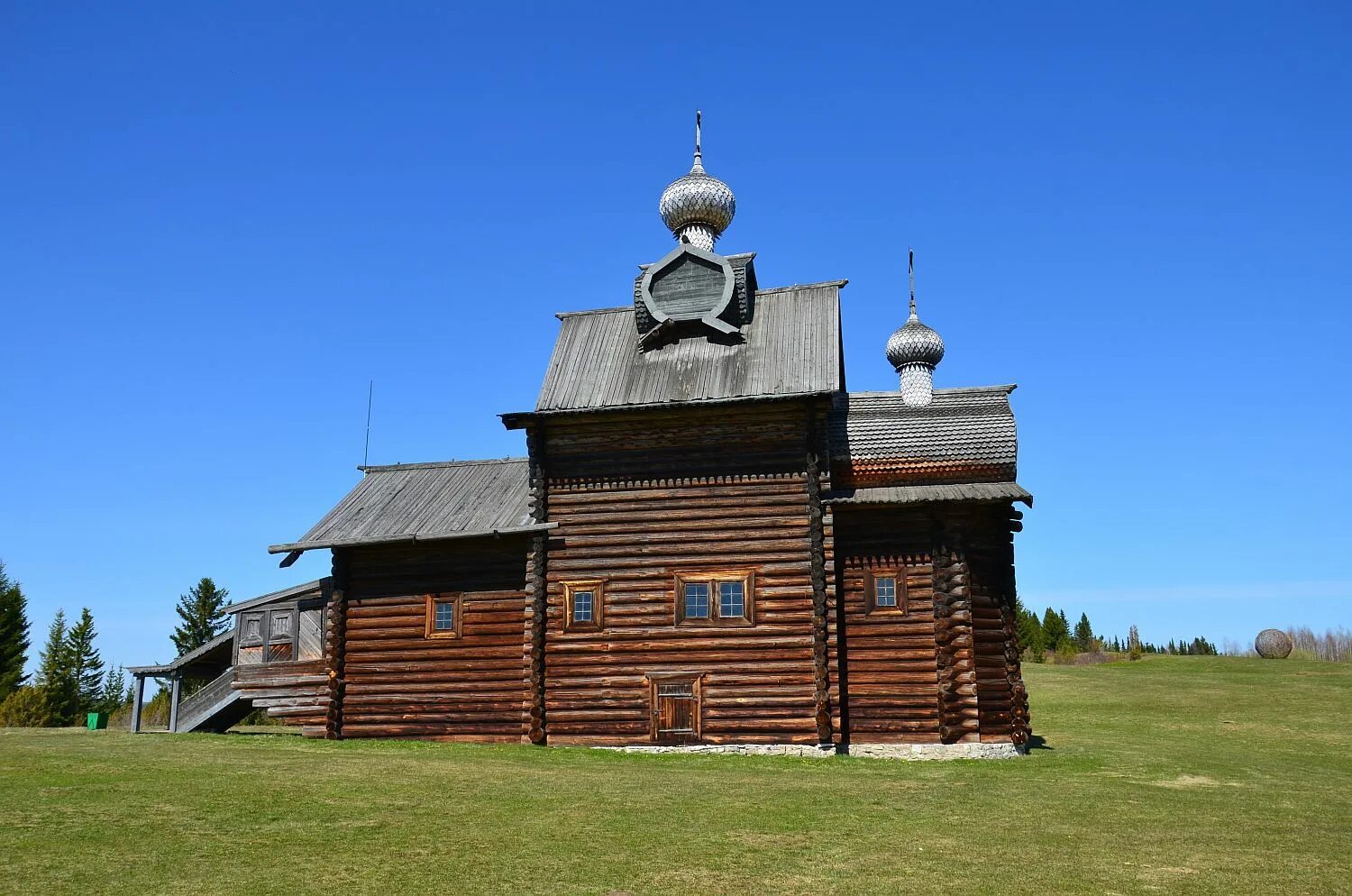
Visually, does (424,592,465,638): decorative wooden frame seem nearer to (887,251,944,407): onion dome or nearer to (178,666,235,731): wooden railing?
(178,666,235,731): wooden railing

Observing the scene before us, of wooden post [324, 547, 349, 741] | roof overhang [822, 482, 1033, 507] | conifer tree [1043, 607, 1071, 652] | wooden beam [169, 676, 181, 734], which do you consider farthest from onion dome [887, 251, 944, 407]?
conifer tree [1043, 607, 1071, 652]

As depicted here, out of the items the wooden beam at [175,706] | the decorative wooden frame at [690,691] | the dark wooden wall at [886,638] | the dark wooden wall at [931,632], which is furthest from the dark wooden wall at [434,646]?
the dark wooden wall at [931,632]

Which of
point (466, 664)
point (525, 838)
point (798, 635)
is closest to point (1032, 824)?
point (525, 838)

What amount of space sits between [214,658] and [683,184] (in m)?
18.4

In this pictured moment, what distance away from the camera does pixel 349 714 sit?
26.4 meters

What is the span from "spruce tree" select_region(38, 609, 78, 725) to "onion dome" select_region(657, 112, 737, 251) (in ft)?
A: 147

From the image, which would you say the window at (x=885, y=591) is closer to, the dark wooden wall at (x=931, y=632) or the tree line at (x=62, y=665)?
the dark wooden wall at (x=931, y=632)

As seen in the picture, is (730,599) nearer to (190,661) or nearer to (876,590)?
(876,590)

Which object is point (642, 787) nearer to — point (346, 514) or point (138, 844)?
point (138, 844)

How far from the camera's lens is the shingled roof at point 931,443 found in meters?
25.2

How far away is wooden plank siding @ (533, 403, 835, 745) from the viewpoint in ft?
77.9

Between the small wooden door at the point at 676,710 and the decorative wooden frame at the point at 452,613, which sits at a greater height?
the decorative wooden frame at the point at 452,613

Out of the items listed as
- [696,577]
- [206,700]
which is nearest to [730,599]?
[696,577]

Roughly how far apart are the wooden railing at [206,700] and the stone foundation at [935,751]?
627 inches
